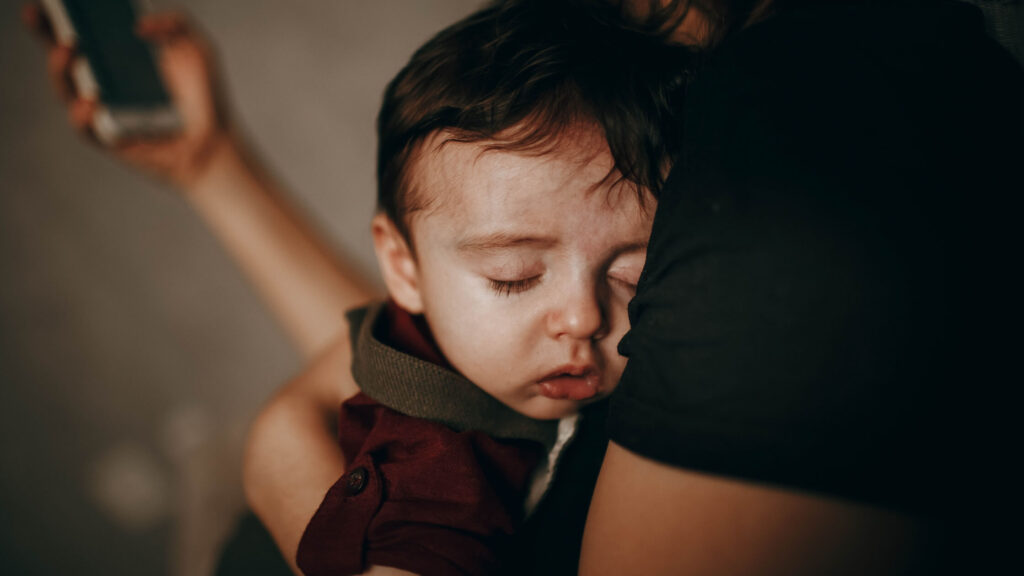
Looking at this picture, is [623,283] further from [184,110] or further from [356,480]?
[184,110]

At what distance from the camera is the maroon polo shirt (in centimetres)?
49

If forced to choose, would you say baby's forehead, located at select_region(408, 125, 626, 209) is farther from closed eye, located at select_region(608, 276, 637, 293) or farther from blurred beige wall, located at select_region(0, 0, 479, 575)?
blurred beige wall, located at select_region(0, 0, 479, 575)

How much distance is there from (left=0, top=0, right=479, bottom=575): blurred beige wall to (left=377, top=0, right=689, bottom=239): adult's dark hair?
1.09m

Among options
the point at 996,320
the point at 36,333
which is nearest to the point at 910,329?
the point at 996,320

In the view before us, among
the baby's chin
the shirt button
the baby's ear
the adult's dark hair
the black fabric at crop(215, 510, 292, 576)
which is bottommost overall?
the black fabric at crop(215, 510, 292, 576)

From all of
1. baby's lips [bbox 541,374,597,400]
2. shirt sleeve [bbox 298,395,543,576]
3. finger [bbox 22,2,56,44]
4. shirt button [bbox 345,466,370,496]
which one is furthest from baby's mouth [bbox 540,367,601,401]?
finger [bbox 22,2,56,44]

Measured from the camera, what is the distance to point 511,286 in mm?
573

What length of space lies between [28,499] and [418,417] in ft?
5.38

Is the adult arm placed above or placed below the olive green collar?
above

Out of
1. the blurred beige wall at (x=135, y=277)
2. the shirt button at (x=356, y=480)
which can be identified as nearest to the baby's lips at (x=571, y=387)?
the shirt button at (x=356, y=480)

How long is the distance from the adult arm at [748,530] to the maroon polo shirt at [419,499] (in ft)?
0.64

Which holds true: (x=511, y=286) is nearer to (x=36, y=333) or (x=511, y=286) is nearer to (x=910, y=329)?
(x=910, y=329)

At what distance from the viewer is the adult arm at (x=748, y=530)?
0.99 feet

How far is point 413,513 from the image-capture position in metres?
0.50
